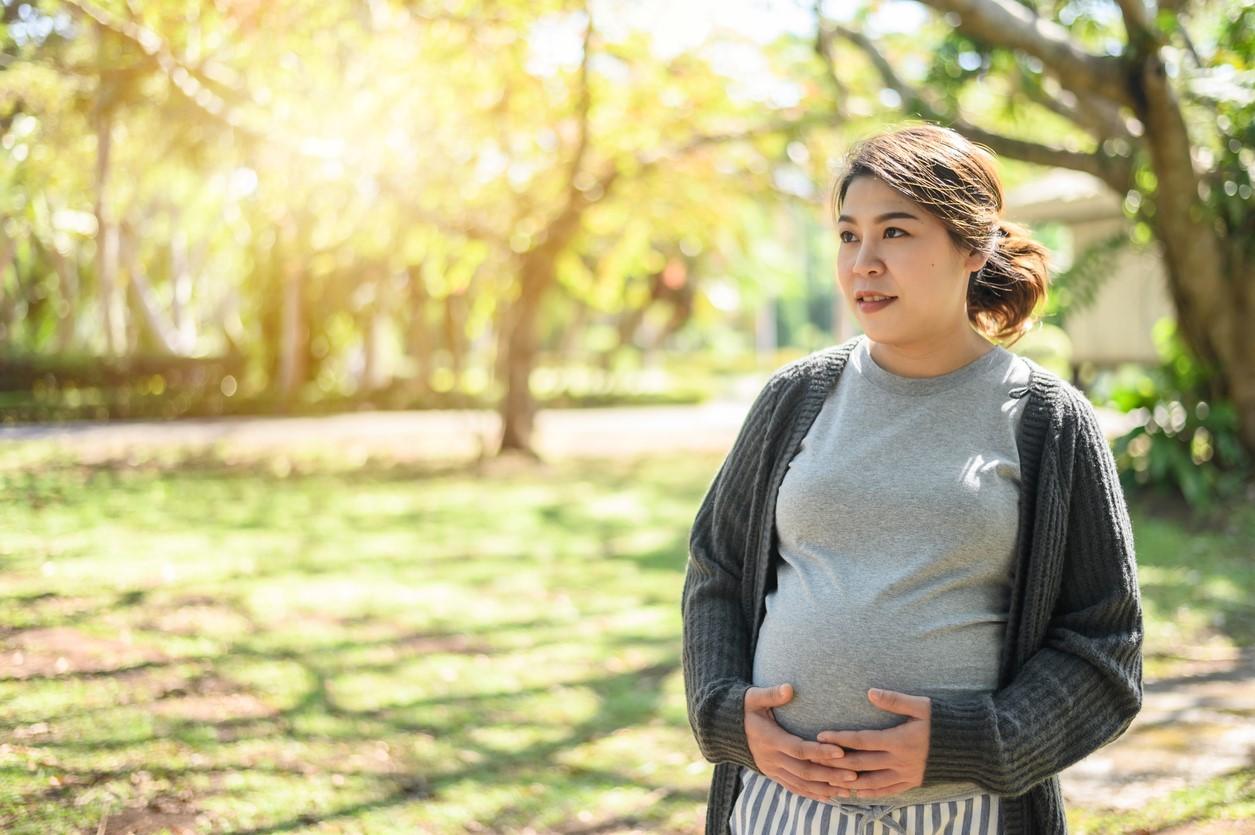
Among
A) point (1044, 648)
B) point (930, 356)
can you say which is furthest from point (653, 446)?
point (1044, 648)

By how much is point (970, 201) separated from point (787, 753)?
0.95m

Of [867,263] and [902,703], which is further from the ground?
[867,263]

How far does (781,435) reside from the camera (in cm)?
217

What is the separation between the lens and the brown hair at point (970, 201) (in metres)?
1.98

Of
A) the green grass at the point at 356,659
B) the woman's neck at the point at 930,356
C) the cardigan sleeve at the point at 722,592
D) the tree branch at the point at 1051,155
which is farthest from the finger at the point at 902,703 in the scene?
the tree branch at the point at 1051,155

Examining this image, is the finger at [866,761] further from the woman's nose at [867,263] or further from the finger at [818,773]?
the woman's nose at [867,263]

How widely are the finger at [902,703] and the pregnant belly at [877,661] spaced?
0.16ft

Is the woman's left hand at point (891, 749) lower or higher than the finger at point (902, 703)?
lower

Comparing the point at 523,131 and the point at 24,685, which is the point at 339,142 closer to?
the point at 523,131

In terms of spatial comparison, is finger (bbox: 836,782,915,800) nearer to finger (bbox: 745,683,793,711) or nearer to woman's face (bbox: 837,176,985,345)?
finger (bbox: 745,683,793,711)

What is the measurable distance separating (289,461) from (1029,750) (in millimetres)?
12613

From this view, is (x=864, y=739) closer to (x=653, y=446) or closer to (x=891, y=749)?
(x=891, y=749)

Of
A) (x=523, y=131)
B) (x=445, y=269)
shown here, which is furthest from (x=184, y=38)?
(x=445, y=269)

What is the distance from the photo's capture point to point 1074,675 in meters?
1.91
